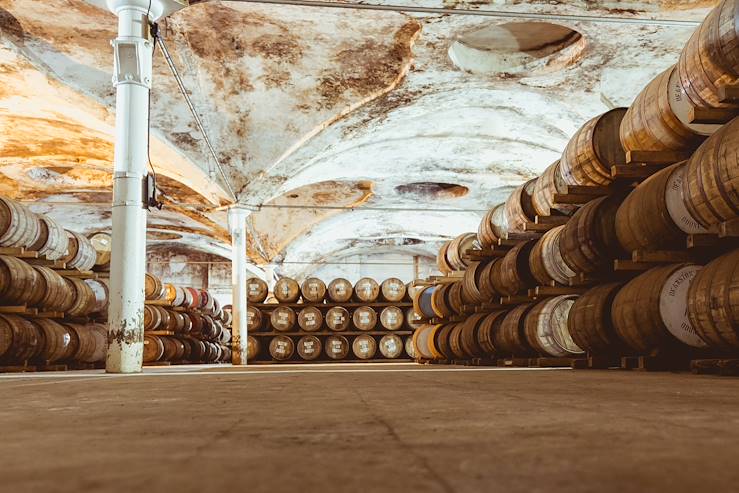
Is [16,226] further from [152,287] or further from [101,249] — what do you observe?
[152,287]

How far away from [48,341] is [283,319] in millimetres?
7829

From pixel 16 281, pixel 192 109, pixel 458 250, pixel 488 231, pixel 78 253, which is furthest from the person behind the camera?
pixel 458 250

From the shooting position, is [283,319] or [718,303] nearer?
[718,303]

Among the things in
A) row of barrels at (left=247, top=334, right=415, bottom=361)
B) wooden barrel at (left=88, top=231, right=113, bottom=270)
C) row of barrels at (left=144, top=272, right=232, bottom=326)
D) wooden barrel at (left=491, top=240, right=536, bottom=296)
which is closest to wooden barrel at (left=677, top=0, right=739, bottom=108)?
wooden barrel at (left=491, top=240, right=536, bottom=296)

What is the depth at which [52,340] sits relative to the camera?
977 centimetres

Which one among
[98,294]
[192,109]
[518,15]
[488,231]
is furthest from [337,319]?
[518,15]

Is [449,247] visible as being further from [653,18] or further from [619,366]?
[619,366]

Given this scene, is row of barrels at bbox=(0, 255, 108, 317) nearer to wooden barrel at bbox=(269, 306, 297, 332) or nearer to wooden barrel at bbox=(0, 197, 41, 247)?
wooden barrel at bbox=(0, 197, 41, 247)

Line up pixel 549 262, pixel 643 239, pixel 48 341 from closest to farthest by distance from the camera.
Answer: pixel 643 239
pixel 549 262
pixel 48 341

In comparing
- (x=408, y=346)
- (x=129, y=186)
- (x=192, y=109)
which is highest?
(x=192, y=109)

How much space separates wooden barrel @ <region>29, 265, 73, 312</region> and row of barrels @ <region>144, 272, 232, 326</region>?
87.0 inches

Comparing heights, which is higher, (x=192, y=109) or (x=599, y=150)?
(x=192, y=109)

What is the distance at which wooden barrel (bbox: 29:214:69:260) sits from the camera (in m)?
10.3

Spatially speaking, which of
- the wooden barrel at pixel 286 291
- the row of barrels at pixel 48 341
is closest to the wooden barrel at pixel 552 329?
the row of barrels at pixel 48 341
